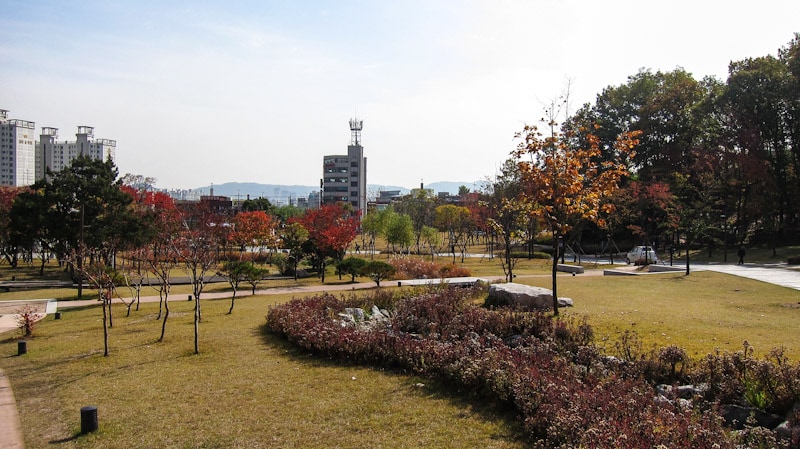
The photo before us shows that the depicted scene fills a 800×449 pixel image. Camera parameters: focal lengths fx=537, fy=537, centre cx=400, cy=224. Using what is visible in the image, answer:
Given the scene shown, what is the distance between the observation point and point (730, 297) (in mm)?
15711

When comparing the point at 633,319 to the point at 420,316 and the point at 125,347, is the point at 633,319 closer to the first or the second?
the point at 420,316

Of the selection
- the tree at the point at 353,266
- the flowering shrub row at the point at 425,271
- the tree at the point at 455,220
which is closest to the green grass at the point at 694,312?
the flowering shrub row at the point at 425,271

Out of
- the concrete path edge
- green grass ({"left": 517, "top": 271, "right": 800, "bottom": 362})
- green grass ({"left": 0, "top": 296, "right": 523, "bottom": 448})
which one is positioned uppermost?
green grass ({"left": 517, "top": 271, "right": 800, "bottom": 362})

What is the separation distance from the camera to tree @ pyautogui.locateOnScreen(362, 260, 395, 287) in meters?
23.0

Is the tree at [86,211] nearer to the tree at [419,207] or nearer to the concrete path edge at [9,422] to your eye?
the concrete path edge at [9,422]

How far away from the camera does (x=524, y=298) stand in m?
13.5

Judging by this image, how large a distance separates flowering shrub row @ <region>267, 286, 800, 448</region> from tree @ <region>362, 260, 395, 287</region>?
10082 millimetres

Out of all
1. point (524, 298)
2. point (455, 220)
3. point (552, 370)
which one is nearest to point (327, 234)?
point (524, 298)

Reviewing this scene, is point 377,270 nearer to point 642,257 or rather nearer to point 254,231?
point 254,231

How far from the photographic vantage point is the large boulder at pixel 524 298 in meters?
13.4

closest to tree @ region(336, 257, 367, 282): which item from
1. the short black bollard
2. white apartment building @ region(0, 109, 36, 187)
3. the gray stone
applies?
the short black bollard

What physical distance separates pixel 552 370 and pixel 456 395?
147 cm

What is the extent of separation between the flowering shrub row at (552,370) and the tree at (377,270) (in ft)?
33.1

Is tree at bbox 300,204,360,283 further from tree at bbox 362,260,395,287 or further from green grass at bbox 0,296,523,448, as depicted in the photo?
green grass at bbox 0,296,523,448
